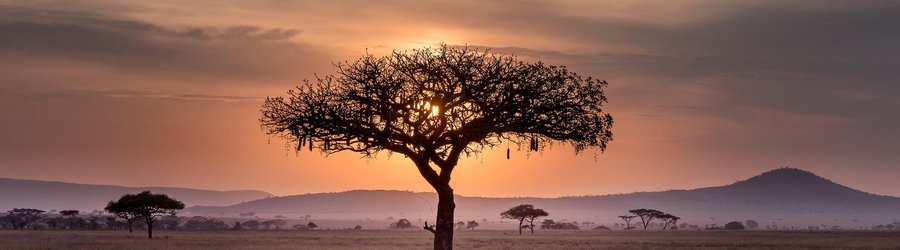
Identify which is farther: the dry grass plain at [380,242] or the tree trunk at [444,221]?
the dry grass plain at [380,242]

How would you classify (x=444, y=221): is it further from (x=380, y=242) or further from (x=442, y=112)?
(x=380, y=242)

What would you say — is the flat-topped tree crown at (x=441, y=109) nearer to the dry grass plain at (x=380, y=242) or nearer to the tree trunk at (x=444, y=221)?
the tree trunk at (x=444, y=221)

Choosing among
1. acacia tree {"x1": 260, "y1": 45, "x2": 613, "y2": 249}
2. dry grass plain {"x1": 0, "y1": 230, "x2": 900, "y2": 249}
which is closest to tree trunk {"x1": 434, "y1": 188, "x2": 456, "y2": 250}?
acacia tree {"x1": 260, "y1": 45, "x2": 613, "y2": 249}

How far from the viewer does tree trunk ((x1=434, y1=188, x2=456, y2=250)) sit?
41688 millimetres

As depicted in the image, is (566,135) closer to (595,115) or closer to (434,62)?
(595,115)

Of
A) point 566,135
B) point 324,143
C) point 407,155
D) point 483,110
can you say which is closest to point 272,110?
point 324,143

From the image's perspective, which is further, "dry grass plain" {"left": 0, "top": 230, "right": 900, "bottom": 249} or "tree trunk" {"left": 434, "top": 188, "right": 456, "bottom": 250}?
"dry grass plain" {"left": 0, "top": 230, "right": 900, "bottom": 249}

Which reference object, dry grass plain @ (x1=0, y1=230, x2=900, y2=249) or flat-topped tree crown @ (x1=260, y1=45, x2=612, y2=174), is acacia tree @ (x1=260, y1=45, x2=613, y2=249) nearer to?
flat-topped tree crown @ (x1=260, y1=45, x2=612, y2=174)

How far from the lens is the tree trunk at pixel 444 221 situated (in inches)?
1641

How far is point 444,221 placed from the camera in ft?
138

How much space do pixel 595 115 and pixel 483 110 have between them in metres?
4.50

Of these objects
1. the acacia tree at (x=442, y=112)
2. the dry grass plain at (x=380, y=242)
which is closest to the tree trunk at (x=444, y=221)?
the acacia tree at (x=442, y=112)

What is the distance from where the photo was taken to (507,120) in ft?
134

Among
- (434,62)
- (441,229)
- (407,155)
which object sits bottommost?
(441,229)
